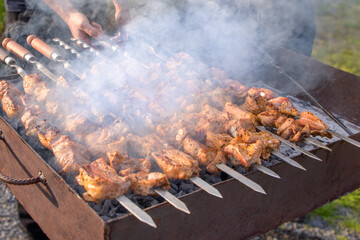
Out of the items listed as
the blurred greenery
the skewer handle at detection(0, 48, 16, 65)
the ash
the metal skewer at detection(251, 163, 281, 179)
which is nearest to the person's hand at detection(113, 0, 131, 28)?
the skewer handle at detection(0, 48, 16, 65)

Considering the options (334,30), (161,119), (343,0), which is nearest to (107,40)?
(161,119)

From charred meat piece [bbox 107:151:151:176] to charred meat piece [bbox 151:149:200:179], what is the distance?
95 mm

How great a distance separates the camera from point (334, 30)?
1169cm

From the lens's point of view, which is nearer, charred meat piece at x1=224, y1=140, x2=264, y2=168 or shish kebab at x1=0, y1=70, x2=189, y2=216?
shish kebab at x1=0, y1=70, x2=189, y2=216

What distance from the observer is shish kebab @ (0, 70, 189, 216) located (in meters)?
2.06

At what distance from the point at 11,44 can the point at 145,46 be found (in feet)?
5.28

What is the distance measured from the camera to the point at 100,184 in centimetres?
209

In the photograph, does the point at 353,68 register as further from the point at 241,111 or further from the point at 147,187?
the point at 147,187

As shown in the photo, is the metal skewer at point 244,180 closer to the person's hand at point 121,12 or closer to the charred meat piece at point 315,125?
the charred meat piece at point 315,125

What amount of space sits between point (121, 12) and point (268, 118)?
2733mm

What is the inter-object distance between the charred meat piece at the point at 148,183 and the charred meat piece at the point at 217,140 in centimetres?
67

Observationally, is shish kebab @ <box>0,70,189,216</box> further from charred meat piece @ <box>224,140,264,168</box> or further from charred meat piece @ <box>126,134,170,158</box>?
charred meat piece @ <box>224,140,264,168</box>

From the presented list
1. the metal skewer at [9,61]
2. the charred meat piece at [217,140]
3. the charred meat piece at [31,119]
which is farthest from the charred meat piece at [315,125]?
the metal skewer at [9,61]

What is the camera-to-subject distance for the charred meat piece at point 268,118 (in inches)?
126
